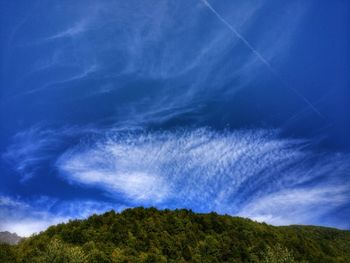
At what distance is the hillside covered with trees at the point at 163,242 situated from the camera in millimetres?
85875

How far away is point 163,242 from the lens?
101 metres

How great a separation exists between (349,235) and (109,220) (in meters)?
130

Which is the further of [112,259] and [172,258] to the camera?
[172,258]

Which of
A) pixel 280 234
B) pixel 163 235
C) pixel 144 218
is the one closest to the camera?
pixel 163 235

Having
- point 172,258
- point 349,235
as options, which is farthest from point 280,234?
point 349,235

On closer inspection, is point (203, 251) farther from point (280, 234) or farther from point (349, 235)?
point (349, 235)

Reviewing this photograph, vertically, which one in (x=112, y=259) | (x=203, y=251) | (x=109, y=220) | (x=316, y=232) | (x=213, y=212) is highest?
(x=316, y=232)

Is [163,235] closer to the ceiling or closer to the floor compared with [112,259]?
closer to the ceiling

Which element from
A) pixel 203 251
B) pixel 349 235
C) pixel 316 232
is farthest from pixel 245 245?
pixel 349 235

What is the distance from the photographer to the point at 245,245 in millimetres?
108188

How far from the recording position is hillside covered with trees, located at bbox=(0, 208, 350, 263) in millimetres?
85875

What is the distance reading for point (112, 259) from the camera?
84.6 metres

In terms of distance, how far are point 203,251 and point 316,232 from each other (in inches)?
3958

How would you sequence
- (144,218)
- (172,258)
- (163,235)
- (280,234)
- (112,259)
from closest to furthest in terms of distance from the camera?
(112,259)
(172,258)
(163,235)
(144,218)
(280,234)
